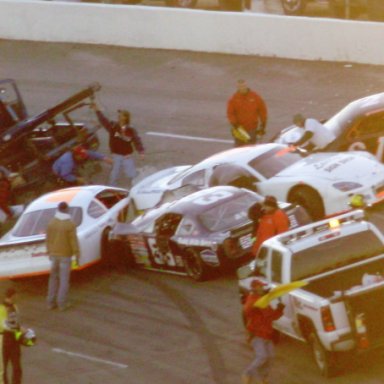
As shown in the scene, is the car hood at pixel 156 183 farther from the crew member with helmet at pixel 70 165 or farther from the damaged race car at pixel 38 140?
the damaged race car at pixel 38 140

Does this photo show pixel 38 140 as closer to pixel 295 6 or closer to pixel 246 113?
pixel 246 113

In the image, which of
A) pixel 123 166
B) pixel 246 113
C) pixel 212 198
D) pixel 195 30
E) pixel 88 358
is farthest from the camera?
pixel 195 30

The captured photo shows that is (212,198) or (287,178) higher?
(212,198)

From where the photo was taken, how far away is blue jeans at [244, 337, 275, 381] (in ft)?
49.2

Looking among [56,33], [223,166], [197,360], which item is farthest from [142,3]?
[197,360]

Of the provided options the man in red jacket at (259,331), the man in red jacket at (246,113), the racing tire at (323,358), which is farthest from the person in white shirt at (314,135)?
the man in red jacket at (259,331)

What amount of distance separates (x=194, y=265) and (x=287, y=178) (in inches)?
89.4

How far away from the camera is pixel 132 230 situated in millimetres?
20375

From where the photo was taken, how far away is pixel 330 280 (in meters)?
15.8

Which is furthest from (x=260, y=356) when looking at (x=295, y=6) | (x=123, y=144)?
(x=295, y=6)

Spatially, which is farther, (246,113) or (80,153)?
(80,153)

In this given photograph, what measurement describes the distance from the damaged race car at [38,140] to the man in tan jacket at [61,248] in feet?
18.0

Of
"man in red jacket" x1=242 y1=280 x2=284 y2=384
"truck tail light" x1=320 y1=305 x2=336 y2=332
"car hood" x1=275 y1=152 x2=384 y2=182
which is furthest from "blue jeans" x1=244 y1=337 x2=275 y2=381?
"car hood" x1=275 y1=152 x2=384 y2=182

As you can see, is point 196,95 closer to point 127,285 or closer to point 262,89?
point 262,89
